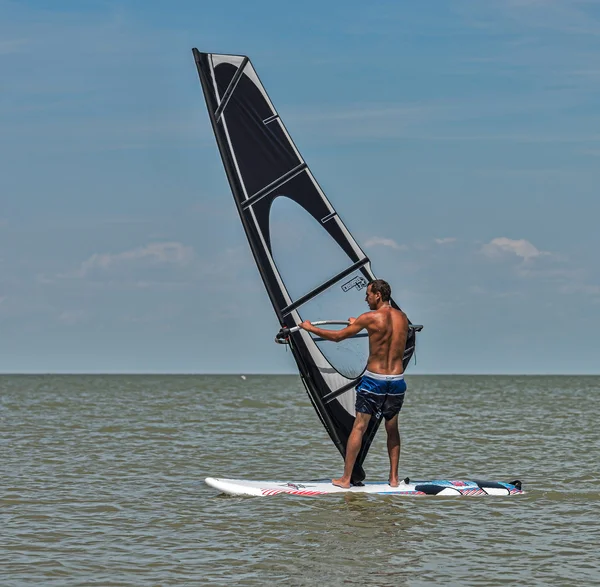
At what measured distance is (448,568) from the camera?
7.07m

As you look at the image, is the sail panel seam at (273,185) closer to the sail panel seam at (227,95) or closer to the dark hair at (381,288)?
the sail panel seam at (227,95)

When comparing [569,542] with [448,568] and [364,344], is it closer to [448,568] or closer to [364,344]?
[448,568]

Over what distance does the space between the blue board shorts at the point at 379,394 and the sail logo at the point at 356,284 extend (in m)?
0.85

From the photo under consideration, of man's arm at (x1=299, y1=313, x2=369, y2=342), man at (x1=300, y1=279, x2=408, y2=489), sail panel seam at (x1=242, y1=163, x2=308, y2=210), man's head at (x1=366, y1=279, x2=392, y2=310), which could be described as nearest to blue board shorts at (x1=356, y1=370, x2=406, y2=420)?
man at (x1=300, y1=279, x2=408, y2=489)

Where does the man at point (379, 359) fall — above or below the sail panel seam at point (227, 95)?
below

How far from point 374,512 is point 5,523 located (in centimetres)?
328

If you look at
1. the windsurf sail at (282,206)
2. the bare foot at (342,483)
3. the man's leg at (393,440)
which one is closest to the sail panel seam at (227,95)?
the windsurf sail at (282,206)

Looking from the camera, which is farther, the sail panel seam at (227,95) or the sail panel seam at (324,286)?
the sail panel seam at (324,286)

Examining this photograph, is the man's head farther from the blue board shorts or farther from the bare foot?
the bare foot

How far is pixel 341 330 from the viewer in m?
9.12

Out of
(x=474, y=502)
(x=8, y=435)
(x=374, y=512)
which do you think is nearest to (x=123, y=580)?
(x=374, y=512)

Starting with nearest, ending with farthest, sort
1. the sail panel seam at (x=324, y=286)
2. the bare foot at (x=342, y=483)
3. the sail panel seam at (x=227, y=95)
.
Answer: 1. the sail panel seam at (x=227, y=95)
2. the sail panel seam at (x=324, y=286)
3. the bare foot at (x=342, y=483)

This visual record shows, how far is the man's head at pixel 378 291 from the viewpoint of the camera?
9.18m

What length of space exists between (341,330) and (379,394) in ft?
2.39
